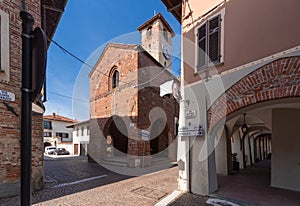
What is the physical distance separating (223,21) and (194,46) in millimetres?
1140

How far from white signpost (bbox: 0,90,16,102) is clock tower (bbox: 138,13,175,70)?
18.1 metres

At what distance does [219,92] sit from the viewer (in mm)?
5172

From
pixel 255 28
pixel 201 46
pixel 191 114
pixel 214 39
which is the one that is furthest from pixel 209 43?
pixel 191 114

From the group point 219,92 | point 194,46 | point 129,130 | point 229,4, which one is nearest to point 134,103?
point 129,130

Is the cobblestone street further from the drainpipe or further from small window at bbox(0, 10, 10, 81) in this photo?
the drainpipe

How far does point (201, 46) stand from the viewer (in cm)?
580

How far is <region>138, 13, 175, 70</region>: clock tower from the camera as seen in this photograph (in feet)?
74.2

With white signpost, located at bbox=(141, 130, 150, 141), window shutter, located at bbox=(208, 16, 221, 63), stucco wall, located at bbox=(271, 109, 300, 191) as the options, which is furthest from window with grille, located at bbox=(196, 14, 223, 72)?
white signpost, located at bbox=(141, 130, 150, 141)

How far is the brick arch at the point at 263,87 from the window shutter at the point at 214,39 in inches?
43.5

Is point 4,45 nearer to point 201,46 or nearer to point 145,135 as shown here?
point 201,46

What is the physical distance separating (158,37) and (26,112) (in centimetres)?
2278

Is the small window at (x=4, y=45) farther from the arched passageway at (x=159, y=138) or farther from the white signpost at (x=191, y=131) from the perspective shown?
the arched passageway at (x=159, y=138)

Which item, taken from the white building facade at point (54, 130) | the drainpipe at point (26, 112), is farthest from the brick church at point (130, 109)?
the white building facade at point (54, 130)

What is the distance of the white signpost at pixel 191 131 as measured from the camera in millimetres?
5535
